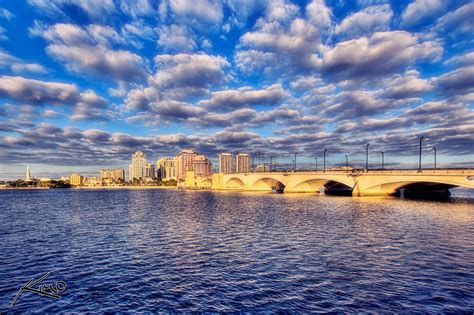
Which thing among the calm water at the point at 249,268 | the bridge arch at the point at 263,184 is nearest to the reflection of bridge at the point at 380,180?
the bridge arch at the point at 263,184

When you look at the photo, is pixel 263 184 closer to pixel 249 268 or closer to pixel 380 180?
pixel 380 180

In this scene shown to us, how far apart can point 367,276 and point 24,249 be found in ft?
110

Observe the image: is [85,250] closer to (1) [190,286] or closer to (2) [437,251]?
(1) [190,286]

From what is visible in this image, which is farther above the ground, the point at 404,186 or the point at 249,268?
the point at 404,186

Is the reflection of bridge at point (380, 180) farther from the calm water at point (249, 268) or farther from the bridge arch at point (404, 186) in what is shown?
the calm water at point (249, 268)

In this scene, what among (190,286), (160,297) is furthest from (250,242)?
(160,297)
